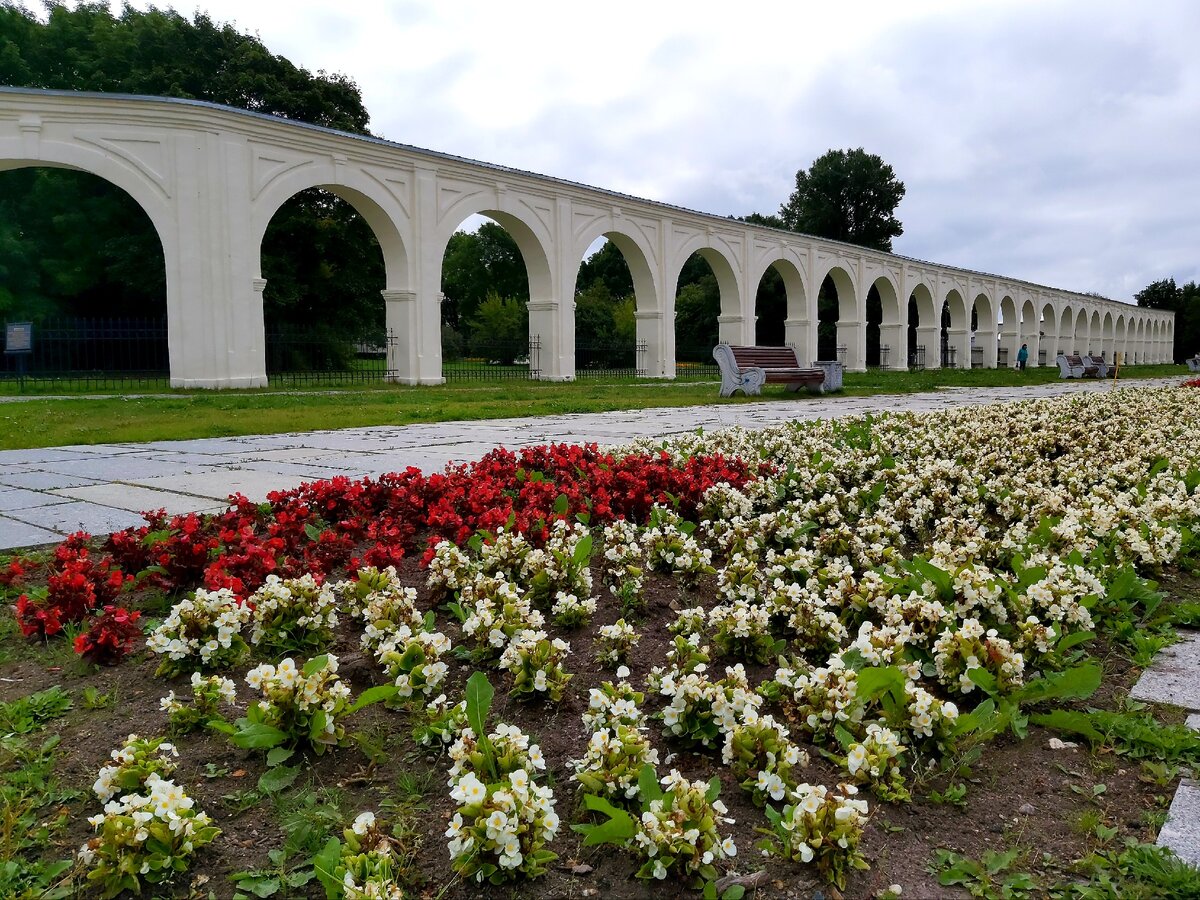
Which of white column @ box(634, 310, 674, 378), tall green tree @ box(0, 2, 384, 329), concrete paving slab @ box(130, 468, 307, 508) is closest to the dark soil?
concrete paving slab @ box(130, 468, 307, 508)

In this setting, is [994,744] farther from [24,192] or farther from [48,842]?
[24,192]

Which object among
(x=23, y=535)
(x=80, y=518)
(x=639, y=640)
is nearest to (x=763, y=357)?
(x=80, y=518)

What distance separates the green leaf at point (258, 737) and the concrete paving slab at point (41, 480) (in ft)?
11.5

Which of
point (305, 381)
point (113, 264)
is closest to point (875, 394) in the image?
point (305, 381)

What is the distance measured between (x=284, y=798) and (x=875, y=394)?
1447 centimetres

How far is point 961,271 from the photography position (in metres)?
40.2

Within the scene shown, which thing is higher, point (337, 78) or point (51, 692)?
point (337, 78)

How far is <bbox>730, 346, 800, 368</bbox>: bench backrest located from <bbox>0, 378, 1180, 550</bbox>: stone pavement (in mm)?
5255

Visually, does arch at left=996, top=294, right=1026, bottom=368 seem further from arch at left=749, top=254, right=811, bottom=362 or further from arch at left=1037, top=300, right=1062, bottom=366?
arch at left=749, top=254, right=811, bottom=362

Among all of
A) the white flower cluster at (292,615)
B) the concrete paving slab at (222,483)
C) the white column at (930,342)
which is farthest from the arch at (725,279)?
the white flower cluster at (292,615)

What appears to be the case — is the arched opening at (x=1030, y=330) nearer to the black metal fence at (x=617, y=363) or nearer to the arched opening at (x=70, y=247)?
the black metal fence at (x=617, y=363)

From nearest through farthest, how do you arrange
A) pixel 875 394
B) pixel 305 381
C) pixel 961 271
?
pixel 875 394, pixel 305 381, pixel 961 271

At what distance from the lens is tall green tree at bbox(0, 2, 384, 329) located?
23.1 metres

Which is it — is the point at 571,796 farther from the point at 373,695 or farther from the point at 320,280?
the point at 320,280
